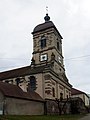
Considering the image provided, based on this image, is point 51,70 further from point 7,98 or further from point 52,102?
point 7,98

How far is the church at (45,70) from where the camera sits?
43.2 metres

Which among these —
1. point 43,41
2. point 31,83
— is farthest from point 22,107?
point 43,41

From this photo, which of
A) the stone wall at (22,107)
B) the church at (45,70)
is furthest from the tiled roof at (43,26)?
the stone wall at (22,107)

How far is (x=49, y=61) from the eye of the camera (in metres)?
47.9

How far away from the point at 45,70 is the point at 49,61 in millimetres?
4593

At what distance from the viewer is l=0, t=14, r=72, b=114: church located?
43.2 metres

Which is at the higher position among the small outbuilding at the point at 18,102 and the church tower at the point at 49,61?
the church tower at the point at 49,61

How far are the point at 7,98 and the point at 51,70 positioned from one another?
503 inches

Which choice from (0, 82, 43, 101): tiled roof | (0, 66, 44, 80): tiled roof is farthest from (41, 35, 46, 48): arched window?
(0, 82, 43, 101): tiled roof

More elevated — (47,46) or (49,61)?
(47,46)

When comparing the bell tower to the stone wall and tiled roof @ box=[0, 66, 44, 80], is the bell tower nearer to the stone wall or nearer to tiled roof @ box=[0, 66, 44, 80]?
tiled roof @ box=[0, 66, 44, 80]

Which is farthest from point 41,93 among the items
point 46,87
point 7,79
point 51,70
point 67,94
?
point 67,94

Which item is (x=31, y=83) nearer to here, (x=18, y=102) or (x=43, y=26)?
(x=18, y=102)

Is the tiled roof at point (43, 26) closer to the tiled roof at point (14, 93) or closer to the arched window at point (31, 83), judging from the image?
the arched window at point (31, 83)
